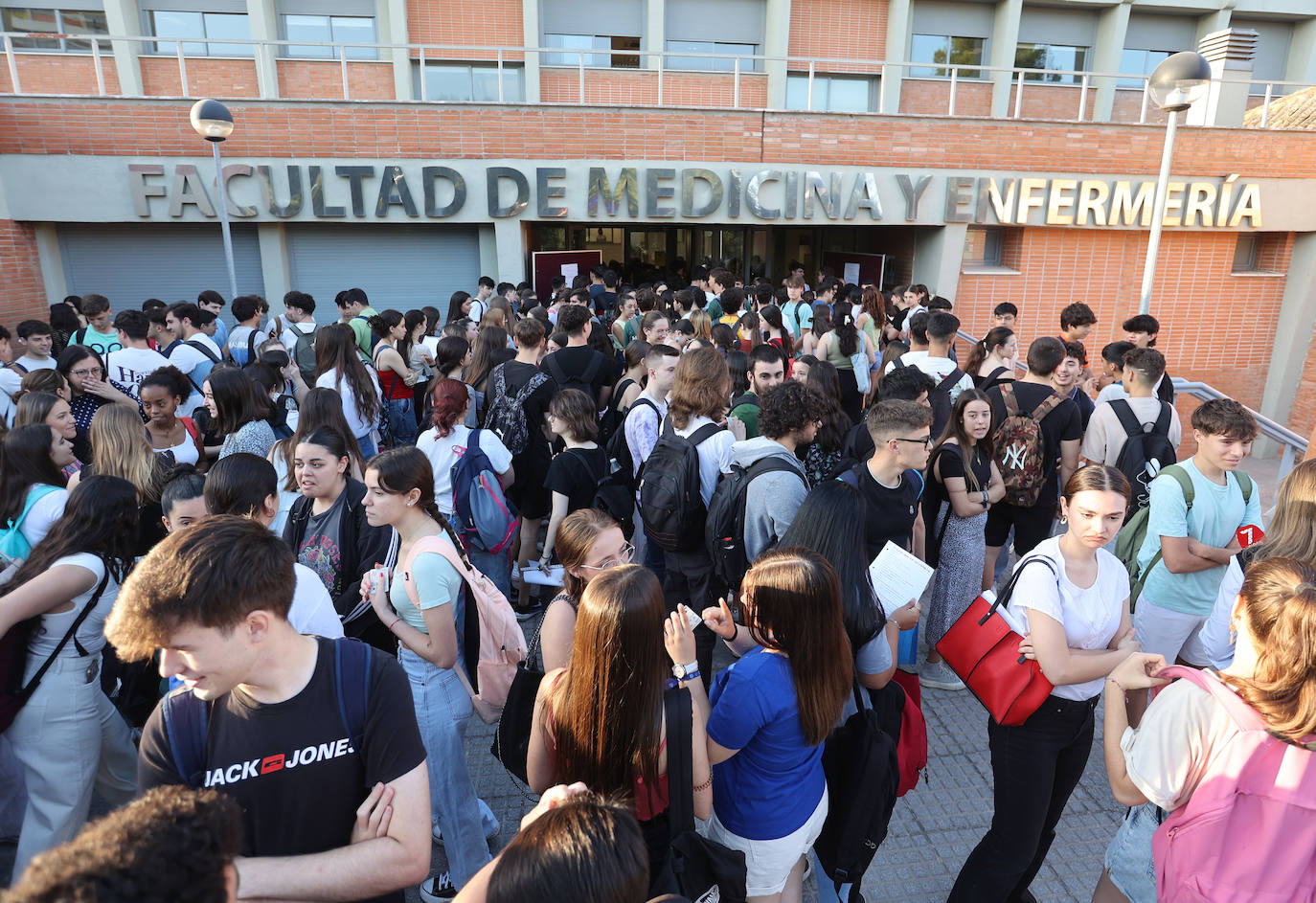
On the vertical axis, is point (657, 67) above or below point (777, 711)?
above

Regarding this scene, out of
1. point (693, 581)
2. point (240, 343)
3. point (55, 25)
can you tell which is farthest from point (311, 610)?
point (55, 25)

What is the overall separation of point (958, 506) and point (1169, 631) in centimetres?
118

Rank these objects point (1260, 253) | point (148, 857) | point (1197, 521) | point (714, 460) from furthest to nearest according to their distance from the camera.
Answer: point (1260, 253) → point (714, 460) → point (1197, 521) → point (148, 857)

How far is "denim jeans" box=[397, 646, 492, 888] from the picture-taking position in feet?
9.55

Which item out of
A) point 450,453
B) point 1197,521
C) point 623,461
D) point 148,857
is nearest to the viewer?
point 148,857

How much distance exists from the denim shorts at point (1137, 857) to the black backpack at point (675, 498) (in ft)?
7.47

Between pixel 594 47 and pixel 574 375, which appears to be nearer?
pixel 574 375

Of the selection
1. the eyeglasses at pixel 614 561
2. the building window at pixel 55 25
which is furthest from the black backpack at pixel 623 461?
the building window at pixel 55 25

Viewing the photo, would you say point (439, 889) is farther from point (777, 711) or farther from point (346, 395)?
point (346, 395)

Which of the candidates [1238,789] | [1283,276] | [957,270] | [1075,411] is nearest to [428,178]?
[957,270]

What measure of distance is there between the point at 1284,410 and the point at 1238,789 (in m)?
17.8

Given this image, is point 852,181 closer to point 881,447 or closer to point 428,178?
point 428,178

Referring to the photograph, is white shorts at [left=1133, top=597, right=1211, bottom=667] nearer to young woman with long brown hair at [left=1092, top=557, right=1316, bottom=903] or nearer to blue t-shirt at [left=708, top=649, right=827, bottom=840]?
young woman with long brown hair at [left=1092, top=557, right=1316, bottom=903]

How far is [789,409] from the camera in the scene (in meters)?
3.70
